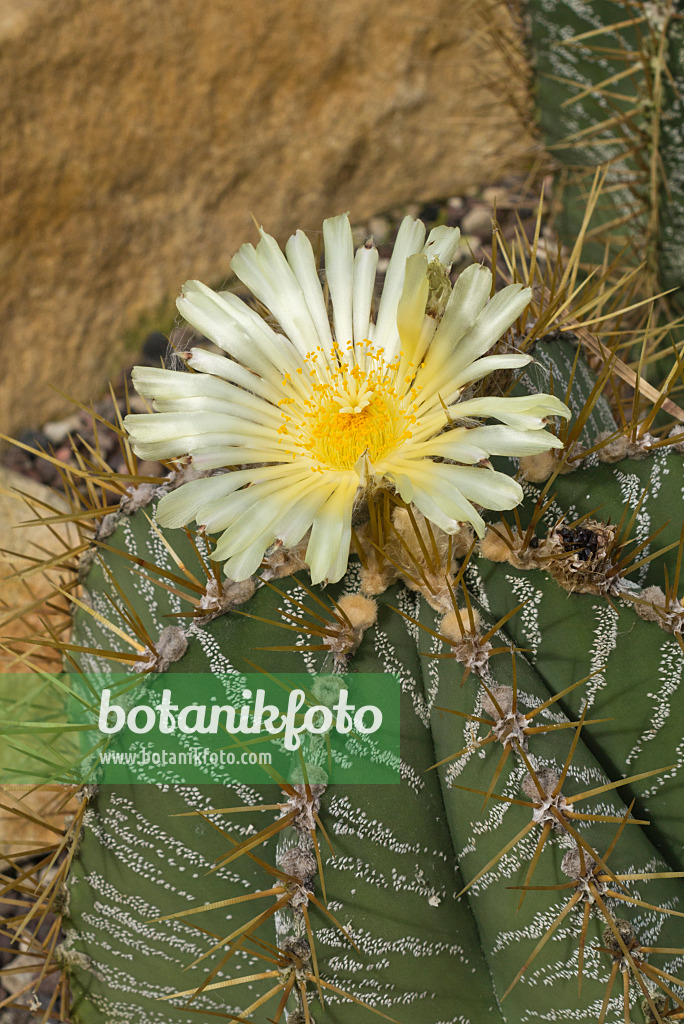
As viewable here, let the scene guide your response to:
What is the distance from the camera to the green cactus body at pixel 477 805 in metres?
0.75

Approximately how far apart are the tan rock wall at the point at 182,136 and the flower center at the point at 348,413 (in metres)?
1.05

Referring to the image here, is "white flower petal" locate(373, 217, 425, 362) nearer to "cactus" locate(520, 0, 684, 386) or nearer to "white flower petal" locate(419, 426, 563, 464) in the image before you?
"white flower petal" locate(419, 426, 563, 464)

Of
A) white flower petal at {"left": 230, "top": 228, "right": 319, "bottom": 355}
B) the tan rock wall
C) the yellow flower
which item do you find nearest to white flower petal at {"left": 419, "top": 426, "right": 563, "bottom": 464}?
the yellow flower

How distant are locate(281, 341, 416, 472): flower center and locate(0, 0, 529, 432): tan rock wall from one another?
1.05 m

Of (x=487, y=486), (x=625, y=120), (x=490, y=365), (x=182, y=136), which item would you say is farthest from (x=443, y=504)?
(x=182, y=136)

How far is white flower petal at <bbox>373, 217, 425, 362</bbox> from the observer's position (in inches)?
30.7

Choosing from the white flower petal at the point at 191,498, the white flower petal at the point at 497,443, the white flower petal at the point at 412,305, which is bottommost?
the white flower petal at the point at 191,498

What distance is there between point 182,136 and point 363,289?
1.17m

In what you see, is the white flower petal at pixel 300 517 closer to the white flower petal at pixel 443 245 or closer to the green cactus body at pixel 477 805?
the green cactus body at pixel 477 805

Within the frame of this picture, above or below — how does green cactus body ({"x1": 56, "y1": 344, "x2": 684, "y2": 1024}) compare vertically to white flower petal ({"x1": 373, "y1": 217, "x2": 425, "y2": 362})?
below

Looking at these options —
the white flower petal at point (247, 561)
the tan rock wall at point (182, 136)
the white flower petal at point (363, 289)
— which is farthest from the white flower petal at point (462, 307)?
the tan rock wall at point (182, 136)

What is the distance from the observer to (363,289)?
83 cm

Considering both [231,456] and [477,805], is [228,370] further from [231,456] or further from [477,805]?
[477,805]

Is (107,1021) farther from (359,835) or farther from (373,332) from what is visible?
(373,332)
